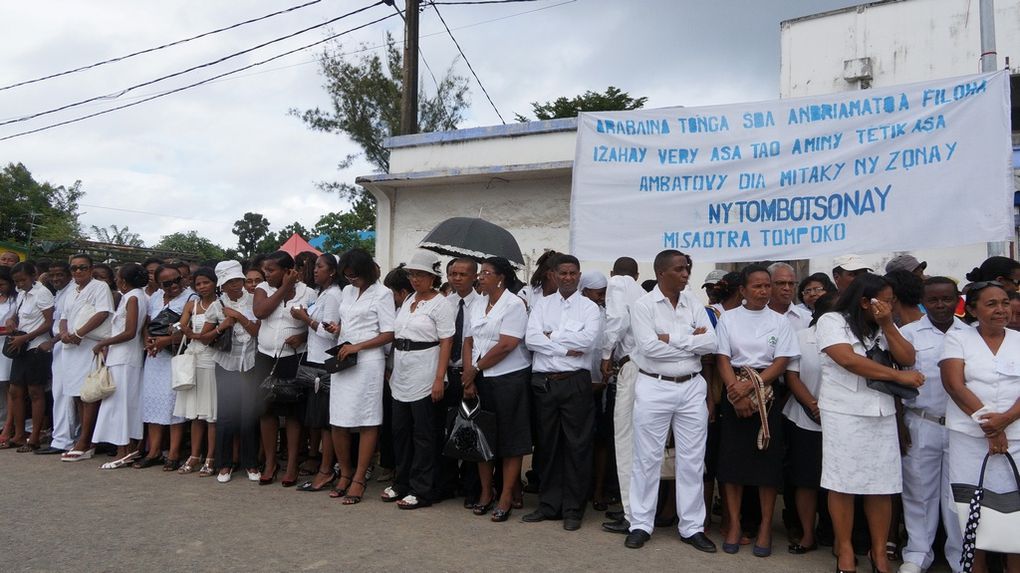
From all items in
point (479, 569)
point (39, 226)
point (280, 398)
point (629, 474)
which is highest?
point (39, 226)

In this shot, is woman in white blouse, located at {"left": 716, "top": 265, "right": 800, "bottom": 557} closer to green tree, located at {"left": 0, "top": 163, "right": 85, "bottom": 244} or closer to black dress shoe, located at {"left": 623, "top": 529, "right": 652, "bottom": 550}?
black dress shoe, located at {"left": 623, "top": 529, "right": 652, "bottom": 550}

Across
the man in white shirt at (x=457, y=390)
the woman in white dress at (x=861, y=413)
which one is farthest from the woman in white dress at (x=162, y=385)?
the woman in white dress at (x=861, y=413)

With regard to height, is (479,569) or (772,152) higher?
(772,152)

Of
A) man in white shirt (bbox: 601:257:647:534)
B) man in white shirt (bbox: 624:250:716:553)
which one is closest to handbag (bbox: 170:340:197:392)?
man in white shirt (bbox: 601:257:647:534)

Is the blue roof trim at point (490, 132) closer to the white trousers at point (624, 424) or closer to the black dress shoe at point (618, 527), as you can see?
the white trousers at point (624, 424)

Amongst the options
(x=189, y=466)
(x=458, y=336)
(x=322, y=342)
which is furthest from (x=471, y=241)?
(x=189, y=466)

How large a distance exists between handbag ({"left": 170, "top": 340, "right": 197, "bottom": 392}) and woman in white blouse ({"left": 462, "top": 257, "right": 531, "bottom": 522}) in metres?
2.63

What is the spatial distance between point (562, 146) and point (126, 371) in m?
6.16

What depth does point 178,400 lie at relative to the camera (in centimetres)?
665

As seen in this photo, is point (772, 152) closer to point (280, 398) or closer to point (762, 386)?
point (762, 386)

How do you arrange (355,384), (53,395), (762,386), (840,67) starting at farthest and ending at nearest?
(840,67) < (53,395) < (355,384) < (762,386)

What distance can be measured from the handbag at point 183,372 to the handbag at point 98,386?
830mm

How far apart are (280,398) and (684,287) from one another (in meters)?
3.28

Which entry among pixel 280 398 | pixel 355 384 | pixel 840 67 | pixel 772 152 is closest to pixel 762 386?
pixel 772 152
